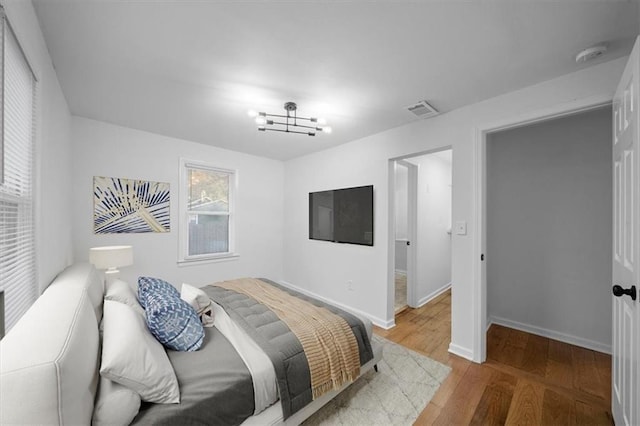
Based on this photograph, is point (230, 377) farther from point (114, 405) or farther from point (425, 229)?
point (425, 229)

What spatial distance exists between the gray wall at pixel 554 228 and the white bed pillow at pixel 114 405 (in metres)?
3.73

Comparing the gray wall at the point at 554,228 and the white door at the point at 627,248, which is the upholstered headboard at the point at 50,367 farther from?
the gray wall at the point at 554,228

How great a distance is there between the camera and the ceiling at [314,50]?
1.36m

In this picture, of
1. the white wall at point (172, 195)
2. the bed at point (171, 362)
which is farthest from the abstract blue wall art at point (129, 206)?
the bed at point (171, 362)

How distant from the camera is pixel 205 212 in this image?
3.83m

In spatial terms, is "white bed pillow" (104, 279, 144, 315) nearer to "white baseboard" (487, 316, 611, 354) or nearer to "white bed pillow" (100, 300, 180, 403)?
"white bed pillow" (100, 300, 180, 403)

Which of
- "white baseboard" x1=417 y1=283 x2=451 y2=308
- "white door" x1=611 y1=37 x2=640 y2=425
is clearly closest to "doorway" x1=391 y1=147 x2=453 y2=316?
"white baseboard" x1=417 y1=283 x2=451 y2=308

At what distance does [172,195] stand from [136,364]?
2814mm

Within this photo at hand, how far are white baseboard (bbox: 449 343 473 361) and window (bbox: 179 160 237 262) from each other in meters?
3.19

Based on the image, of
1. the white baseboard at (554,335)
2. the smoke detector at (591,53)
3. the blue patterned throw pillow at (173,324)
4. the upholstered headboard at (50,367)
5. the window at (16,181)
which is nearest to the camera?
the upholstered headboard at (50,367)

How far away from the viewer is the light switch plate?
2455mm

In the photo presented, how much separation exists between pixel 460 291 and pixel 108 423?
2.68m

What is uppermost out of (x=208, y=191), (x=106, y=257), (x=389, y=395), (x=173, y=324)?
(x=208, y=191)

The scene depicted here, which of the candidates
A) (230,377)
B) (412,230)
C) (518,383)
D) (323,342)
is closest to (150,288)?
(230,377)
